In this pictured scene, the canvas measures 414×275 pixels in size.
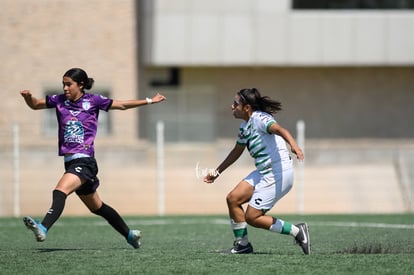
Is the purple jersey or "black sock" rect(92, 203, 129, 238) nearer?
the purple jersey

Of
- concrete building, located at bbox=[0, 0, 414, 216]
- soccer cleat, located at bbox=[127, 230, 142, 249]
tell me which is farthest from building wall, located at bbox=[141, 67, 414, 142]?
soccer cleat, located at bbox=[127, 230, 142, 249]

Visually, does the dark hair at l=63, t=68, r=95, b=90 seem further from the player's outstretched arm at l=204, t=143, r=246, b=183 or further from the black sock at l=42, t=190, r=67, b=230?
the player's outstretched arm at l=204, t=143, r=246, b=183

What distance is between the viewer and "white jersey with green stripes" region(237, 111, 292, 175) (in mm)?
10602

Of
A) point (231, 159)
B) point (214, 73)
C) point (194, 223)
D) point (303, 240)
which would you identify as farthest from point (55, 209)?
point (214, 73)

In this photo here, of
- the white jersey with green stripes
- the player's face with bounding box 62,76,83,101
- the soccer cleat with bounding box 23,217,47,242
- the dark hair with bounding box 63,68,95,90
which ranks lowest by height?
the soccer cleat with bounding box 23,217,47,242

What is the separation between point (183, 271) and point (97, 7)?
2208 centimetres

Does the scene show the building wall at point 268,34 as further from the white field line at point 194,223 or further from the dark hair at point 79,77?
the dark hair at point 79,77

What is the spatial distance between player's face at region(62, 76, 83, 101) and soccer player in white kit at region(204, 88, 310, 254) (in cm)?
172

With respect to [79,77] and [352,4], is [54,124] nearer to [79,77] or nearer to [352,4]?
[352,4]

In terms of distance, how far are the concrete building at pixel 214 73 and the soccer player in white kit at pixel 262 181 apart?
16.1 m

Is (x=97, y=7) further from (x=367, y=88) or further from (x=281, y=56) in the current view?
(x=367, y=88)

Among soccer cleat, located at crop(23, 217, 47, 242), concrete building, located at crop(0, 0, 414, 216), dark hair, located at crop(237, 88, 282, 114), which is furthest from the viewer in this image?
concrete building, located at crop(0, 0, 414, 216)

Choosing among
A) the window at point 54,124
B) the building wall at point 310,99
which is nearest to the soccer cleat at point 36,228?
the window at point 54,124

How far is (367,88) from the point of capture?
1326 inches
